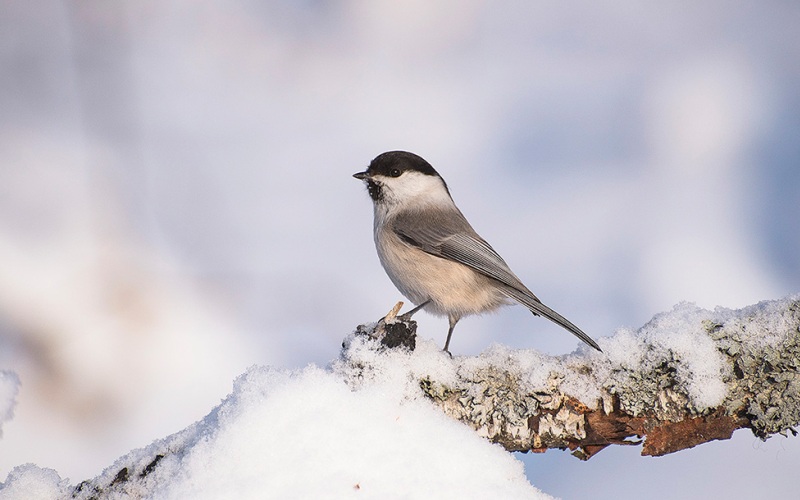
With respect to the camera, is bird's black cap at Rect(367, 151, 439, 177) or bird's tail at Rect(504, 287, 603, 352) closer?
bird's tail at Rect(504, 287, 603, 352)

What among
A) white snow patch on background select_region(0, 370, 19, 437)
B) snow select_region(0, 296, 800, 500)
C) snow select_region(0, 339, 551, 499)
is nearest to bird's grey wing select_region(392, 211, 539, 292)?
snow select_region(0, 296, 800, 500)

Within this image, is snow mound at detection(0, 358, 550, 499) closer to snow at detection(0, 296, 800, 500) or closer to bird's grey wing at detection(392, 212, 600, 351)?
snow at detection(0, 296, 800, 500)

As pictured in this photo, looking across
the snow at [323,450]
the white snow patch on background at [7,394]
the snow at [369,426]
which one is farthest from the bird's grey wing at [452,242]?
the white snow patch on background at [7,394]

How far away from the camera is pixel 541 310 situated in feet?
7.64

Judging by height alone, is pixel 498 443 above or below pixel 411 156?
below

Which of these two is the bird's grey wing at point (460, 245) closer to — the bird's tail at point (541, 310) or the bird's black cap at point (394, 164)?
the bird's tail at point (541, 310)

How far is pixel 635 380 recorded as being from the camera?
62.4 inches

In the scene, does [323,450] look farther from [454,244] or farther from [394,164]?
[394,164]

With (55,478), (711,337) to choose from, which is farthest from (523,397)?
(55,478)

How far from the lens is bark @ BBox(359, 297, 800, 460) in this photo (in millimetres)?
1573

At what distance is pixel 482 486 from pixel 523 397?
0.90 feet

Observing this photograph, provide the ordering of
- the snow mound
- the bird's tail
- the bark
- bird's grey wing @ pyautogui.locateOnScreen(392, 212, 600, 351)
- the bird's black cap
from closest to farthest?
the snow mound, the bark, the bird's tail, bird's grey wing @ pyautogui.locateOnScreen(392, 212, 600, 351), the bird's black cap

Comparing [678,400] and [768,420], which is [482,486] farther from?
[768,420]

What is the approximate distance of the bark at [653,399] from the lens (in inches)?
61.9
